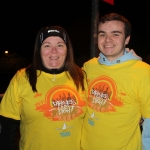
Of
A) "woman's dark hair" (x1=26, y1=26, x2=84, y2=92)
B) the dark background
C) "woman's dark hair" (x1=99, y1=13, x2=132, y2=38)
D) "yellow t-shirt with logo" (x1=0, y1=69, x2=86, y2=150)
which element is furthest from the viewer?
the dark background

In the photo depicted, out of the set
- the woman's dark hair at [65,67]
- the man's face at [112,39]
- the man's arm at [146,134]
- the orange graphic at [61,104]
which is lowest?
the man's arm at [146,134]

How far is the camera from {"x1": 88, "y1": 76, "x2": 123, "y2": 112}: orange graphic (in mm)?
2973

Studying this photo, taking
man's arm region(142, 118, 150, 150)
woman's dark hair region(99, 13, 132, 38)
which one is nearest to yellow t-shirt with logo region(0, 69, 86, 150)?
man's arm region(142, 118, 150, 150)

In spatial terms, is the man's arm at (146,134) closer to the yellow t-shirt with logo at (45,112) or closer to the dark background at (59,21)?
the yellow t-shirt with logo at (45,112)

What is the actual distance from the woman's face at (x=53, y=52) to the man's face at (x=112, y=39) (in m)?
0.50

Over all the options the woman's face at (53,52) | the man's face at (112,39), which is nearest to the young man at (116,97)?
the man's face at (112,39)

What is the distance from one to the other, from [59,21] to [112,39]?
2511 centimetres

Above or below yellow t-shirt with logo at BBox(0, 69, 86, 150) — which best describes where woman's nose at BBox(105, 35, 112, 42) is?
above

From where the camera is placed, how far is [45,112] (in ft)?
9.34

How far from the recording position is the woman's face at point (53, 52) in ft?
9.85

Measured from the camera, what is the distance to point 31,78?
2.94m

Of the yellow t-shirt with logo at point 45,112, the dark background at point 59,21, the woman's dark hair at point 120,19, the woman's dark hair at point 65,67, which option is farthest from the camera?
the dark background at point 59,21

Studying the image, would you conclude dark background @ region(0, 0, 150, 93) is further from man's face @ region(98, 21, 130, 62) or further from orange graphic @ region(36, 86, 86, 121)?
orange graphic @ region(36, 86, 86, 121)

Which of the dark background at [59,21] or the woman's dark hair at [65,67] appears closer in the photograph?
the woman's dark hair at [65,67]
